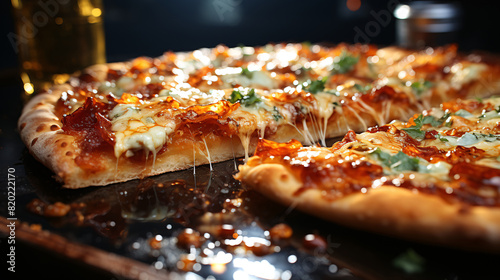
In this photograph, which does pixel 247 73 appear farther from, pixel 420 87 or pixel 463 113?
pixel 463 113

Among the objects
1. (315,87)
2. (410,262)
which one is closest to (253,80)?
(315,87)

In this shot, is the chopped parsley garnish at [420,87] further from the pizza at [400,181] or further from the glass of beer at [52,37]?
the glass of beer at [52,37]

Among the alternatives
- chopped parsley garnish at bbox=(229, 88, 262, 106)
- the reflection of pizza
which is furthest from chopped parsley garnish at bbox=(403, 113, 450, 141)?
chopped parsley garnish at bbox=(229, 88, 262, 106)

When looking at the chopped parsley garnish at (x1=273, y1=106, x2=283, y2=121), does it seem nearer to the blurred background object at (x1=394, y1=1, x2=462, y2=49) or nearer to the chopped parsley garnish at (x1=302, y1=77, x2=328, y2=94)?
the chopped parsley garnish at (x1=302, y1=77, x2=328, y2=94)

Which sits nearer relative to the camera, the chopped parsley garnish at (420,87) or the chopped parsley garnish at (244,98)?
the chopped parsley garnish at (244,98)

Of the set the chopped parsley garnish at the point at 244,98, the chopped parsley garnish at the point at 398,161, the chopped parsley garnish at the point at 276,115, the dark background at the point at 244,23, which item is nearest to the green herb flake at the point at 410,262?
the chopped parsley garnish at the point at 398,161

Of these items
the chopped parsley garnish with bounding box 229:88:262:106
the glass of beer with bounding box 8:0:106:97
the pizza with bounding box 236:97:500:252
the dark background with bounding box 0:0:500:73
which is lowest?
the dark background with bounding box 0:0:500:73

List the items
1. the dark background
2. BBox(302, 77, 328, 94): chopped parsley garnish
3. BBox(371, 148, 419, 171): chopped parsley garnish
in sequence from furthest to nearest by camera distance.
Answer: the dark background
BBox(302, 77, 328, 94): chopped parsley garnish
BBox(371, 148, 419, 171): chopped parsley garnish

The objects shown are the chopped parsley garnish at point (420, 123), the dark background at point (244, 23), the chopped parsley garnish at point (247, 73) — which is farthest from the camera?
the dark background at point (244, 23)
